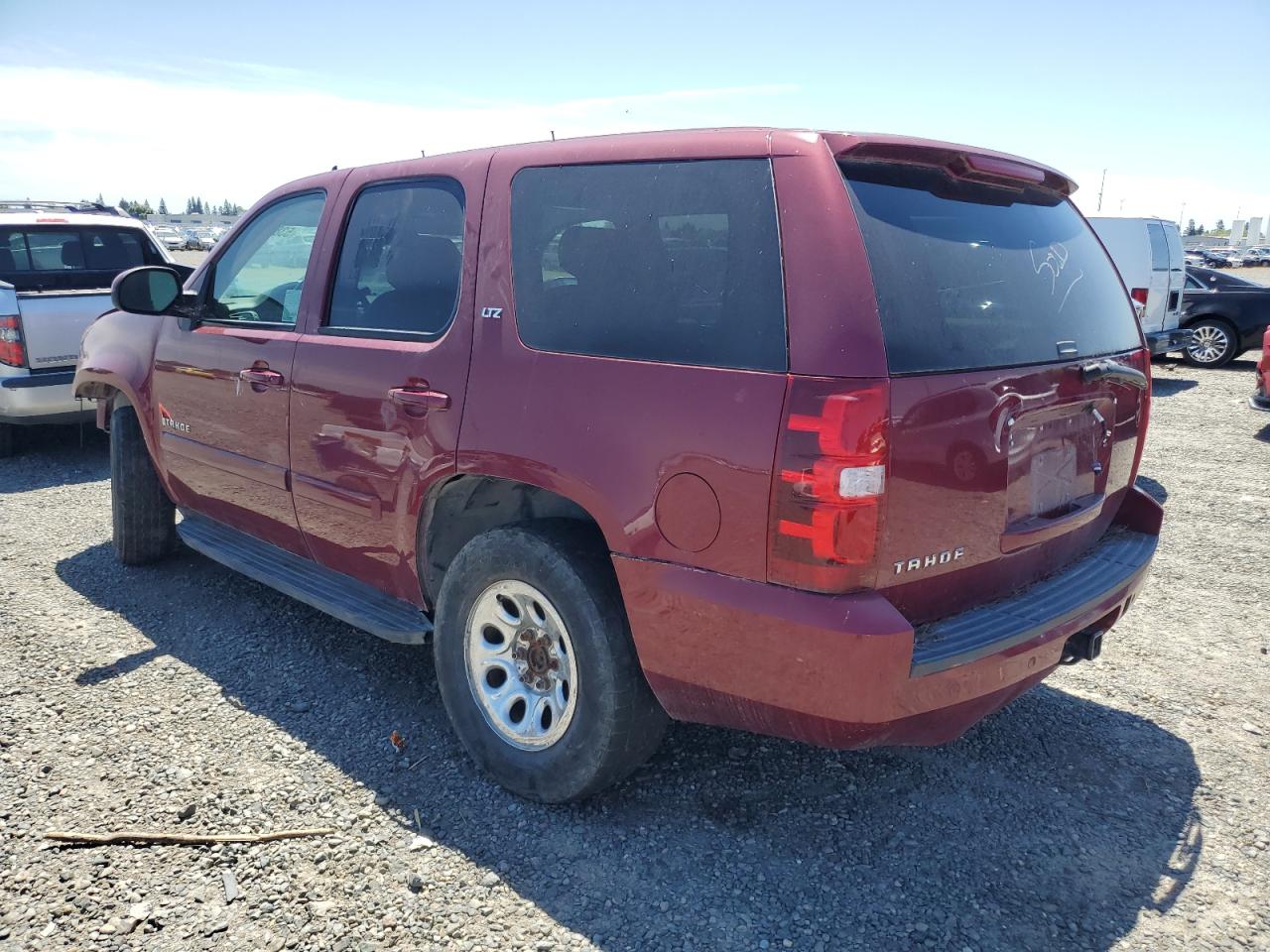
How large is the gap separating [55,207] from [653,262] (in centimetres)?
878

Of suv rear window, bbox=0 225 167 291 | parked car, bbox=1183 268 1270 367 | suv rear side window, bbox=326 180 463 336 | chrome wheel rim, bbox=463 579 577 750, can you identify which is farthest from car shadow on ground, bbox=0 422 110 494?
parked car, bbox=1183 268 1270 367

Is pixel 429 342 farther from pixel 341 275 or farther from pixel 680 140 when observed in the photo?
pixel 680 140

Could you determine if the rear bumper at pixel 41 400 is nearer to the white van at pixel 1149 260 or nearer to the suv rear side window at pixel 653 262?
the suv rear side window at pixel 653 262

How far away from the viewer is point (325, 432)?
11.3ft

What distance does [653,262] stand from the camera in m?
2.59

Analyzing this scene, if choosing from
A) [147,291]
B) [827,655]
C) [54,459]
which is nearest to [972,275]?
[827,655]

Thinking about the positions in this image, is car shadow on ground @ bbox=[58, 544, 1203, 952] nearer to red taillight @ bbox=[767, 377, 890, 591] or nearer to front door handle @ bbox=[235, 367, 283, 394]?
red taillight @ bbox=[767, 377, 890, 591]

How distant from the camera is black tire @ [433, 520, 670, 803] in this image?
266 cm

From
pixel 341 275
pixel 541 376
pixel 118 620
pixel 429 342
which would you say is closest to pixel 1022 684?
pixel 541 376

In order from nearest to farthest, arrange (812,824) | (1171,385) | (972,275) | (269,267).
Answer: (972,275) → (812,824) → (269,267) → (1171,385)

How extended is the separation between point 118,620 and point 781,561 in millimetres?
Answer: 3488

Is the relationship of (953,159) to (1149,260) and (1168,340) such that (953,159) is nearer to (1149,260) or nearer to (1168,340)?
(1149,260)

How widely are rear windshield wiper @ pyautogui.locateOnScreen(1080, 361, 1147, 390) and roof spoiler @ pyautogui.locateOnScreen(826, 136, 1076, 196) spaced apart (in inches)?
23.9

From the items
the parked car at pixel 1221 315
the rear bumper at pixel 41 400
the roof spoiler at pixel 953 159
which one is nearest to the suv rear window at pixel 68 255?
the rear bumper at pixel 41 400
